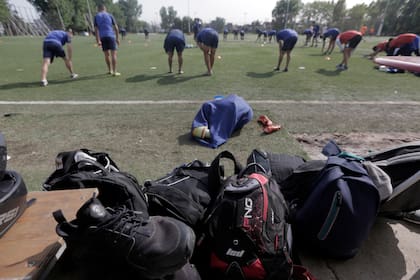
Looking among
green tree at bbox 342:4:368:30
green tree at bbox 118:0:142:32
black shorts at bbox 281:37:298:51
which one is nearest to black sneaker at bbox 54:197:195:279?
black shorts at bbox 281:37:298:51

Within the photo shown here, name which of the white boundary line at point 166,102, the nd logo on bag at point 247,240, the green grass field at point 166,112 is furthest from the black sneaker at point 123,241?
the white boundary line at point 166,102

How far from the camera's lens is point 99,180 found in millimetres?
1646

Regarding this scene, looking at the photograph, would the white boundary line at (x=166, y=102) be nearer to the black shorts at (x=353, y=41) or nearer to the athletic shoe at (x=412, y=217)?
the athletic shoe at (x=412, y=217)

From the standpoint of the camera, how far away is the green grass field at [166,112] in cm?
326

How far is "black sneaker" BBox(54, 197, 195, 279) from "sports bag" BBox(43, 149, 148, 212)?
284 millimetres

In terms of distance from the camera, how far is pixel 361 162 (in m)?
1.81

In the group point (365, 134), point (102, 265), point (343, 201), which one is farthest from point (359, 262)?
point (365, 134)

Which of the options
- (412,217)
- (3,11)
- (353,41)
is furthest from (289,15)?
(412,217)

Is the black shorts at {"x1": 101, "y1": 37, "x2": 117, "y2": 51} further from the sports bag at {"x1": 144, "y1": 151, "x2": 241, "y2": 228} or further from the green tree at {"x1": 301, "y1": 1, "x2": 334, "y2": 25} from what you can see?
the green tree at {"x1": 301, "y1": 1, "x2": 334, "y2": 25}

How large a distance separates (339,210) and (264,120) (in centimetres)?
257

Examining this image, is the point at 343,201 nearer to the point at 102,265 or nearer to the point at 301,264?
the point at 301,264

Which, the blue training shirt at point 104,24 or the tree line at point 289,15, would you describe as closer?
the blue training shirt at point 104,24

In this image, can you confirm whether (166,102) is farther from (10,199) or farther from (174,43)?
(10,199)

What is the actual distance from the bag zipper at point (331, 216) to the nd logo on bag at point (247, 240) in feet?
0.96
